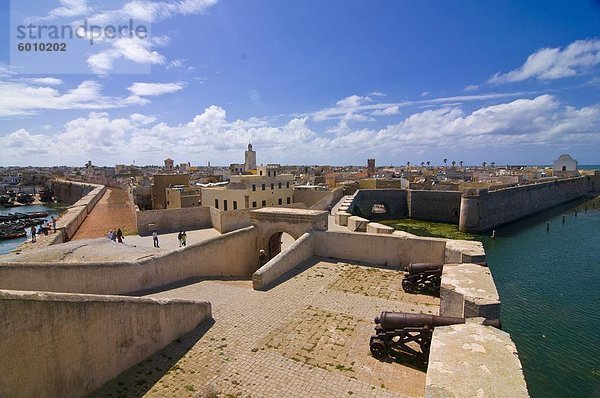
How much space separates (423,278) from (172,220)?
14785mm

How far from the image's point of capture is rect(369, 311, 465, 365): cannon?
6.26 m

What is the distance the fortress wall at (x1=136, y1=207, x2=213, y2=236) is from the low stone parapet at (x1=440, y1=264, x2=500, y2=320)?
15028mm

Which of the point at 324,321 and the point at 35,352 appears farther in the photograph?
the point at 324,321

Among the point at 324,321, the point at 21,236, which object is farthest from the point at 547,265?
the point at 21,236

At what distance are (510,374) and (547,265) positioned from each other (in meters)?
21.6

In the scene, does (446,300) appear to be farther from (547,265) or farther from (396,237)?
(547,265)

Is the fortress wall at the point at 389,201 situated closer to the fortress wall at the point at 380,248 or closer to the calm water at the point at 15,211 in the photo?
the fortress wall at the point at 380,248

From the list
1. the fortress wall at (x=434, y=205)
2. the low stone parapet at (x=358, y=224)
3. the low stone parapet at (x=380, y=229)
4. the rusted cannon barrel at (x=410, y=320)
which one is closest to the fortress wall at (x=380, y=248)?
the low stone parapet at (x=380, y=229)

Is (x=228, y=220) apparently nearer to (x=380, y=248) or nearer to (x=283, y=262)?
(x=283, y=262)

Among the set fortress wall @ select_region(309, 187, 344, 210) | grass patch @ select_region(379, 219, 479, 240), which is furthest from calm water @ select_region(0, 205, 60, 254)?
grass patch @ select_region(379, 219, 479, 240)

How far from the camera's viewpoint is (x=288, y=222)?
13.6 m

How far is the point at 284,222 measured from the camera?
13.8m

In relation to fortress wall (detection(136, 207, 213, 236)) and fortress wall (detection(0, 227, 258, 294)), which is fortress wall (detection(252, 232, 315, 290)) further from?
fortress wall (detection(136, 207, 213, 236))

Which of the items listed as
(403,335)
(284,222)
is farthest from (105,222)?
(403,335)
